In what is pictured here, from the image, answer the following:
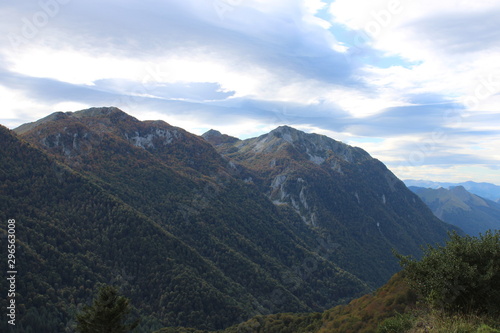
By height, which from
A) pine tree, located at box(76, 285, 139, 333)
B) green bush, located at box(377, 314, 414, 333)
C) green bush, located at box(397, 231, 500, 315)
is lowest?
pine tree, located at box(76, 285, 139, 333)

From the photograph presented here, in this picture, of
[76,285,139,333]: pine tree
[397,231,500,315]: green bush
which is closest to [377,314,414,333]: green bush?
[397,231,500,315]: green bush

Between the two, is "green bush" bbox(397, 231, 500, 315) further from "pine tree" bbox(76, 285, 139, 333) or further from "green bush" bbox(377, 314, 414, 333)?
"pine tree" bbox(76, 285, 139, 333)

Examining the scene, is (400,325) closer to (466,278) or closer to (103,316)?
(466,278)

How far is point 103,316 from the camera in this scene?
31.8 metres

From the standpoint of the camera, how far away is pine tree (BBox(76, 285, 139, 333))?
31.7 meters

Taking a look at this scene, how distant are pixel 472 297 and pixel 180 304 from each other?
498ft

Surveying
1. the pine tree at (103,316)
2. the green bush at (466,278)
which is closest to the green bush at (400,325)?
the green bush at (466,278)

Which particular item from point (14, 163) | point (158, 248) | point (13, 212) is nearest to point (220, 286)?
point (158, 248)

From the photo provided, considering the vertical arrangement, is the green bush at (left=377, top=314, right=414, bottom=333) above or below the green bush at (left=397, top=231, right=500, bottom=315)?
below

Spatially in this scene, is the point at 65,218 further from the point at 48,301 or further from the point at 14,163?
the point at 48,301

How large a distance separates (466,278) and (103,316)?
34318 millimetres

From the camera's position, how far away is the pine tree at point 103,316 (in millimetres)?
31734

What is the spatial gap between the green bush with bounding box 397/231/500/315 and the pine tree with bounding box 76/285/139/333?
101 feet

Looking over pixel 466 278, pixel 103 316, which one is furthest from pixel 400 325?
pixel 103 316
